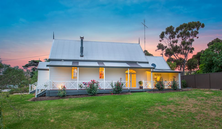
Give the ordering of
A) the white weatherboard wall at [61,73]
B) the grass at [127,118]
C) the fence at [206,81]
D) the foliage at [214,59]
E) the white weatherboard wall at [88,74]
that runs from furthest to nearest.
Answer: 1. the foliage at [214,59]
2. the fence at [206,81]
3. the white weatherboard wall at [88,74]
4. the white weatherboard wall at [61,73]
5. the grass at [127,118]

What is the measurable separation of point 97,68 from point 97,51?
2.88 meters

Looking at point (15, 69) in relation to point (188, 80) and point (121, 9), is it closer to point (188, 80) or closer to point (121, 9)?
point (121, 9)

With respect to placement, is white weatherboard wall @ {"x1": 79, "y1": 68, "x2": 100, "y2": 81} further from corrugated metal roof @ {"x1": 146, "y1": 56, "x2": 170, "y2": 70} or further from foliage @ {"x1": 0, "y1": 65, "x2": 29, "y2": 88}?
foliage @ {"x1": 0, "y1": 65, "x2": 29, "y2": 88}

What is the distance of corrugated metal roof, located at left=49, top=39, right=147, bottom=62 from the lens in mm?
17875

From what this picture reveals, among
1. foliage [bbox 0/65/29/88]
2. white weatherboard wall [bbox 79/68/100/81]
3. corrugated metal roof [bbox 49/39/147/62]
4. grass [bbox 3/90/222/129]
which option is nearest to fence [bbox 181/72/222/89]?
corrugated metal roof [bbox 49/39/147/62]

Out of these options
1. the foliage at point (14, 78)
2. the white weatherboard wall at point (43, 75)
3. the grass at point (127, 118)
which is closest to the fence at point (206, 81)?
the grass at point (127, 118)

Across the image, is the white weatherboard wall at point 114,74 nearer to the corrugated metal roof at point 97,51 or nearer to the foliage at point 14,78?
the corrugated metal roof at point 97,51

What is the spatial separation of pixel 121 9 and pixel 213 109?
14.5 meters

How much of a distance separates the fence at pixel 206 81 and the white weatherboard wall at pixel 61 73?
650 inches

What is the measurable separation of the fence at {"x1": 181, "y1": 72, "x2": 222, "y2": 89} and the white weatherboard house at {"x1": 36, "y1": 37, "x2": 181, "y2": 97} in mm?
3282

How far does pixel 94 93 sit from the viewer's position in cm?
1426

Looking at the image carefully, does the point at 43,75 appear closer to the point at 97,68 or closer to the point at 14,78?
the point at 97,68

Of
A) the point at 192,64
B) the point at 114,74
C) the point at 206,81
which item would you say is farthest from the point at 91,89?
the point at 192,64

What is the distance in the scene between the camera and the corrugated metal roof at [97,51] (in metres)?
17.9
